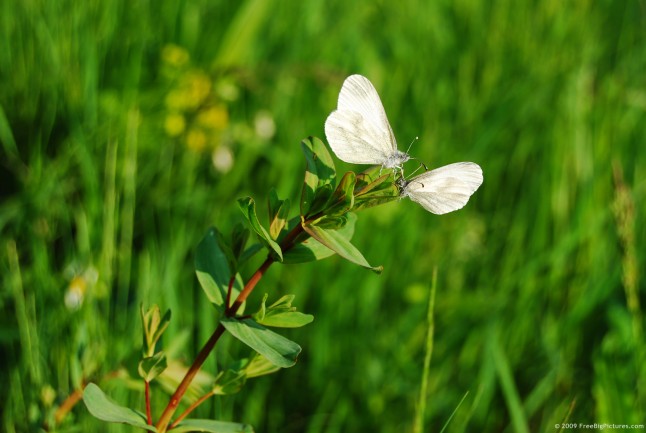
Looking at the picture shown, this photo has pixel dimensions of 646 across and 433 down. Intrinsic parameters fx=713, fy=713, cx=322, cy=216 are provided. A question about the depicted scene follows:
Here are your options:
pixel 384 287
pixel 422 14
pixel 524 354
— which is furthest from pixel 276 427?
pixel 422 14

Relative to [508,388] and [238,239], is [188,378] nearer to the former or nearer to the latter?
[238,239]

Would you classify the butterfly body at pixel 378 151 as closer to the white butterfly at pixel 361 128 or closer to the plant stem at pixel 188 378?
the white butterfly at pixel 361 128

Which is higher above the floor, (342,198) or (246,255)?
(342,198)

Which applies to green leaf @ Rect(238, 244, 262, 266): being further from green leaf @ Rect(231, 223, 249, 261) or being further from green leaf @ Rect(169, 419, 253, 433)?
green leaf @ Rect(169, 419, 253, 433)

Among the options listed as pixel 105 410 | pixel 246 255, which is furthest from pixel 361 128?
pixel 105 410

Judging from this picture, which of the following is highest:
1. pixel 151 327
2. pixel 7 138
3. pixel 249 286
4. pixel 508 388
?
pixel 249 286

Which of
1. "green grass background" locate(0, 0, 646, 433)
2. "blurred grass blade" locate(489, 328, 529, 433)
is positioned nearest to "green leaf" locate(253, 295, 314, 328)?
"green grass background" locate(0, 0, 646, 433)
